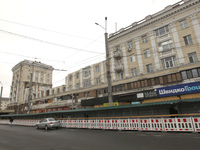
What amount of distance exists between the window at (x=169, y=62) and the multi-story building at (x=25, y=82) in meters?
49.7

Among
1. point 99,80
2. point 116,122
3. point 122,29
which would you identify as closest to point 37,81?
point 99,80

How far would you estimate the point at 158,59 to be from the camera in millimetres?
24172

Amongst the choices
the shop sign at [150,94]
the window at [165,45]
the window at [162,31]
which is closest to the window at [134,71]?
the shop sign at [150,94]

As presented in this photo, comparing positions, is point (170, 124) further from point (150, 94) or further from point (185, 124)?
point (150, 94)

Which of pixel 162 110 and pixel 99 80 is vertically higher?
pixel 99 80

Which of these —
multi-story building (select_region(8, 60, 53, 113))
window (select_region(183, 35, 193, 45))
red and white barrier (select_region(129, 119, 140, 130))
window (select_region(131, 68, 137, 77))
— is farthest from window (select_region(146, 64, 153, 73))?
multi-story building (select_region(8, 60, 53, 113))

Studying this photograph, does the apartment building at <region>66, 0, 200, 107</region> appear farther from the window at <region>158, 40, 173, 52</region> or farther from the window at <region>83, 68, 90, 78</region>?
the window at <region>83, 68, 90, 78</region>

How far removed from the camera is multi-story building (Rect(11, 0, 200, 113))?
792 inches

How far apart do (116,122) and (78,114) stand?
8.53 m

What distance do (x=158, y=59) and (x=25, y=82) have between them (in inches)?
2491

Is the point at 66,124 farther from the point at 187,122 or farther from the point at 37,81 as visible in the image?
the point at 37,81

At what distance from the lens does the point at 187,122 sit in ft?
34.4

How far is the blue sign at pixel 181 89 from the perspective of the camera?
17.1 metres

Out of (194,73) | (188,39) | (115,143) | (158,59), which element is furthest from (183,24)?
(115,143)
